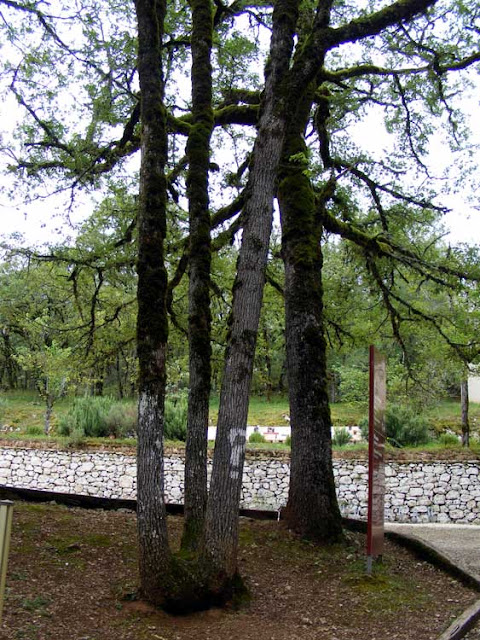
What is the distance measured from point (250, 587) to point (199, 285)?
2.81 meters

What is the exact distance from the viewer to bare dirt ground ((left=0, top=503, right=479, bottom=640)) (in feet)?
14.7

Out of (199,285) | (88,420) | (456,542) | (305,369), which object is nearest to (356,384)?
(88,420)

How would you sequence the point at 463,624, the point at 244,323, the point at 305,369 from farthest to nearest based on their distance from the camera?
the point at 305,369 < the point at 244,323 < the point at 463,624

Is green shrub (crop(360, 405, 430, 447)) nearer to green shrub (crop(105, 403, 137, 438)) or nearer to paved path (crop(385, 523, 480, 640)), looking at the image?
paved path (crop(385, 523, 480, 640))

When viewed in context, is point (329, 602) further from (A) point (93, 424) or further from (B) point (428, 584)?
(A) point (93, 424)

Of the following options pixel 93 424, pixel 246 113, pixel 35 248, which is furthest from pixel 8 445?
pixel 246 113

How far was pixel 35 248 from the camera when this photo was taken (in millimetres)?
10352

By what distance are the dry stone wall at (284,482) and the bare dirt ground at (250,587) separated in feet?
21.5

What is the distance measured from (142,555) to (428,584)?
330 cm

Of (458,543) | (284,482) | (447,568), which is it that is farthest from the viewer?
(284,482)

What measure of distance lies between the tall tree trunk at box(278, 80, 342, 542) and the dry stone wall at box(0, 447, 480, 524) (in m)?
7.19

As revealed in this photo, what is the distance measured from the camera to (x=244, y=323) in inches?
211

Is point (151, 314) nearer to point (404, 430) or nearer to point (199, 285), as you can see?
point (199, 285)

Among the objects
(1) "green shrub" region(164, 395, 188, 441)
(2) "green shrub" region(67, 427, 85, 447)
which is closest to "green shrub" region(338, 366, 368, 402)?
(1) "green shrub" region(164, 395, 188, 441)
